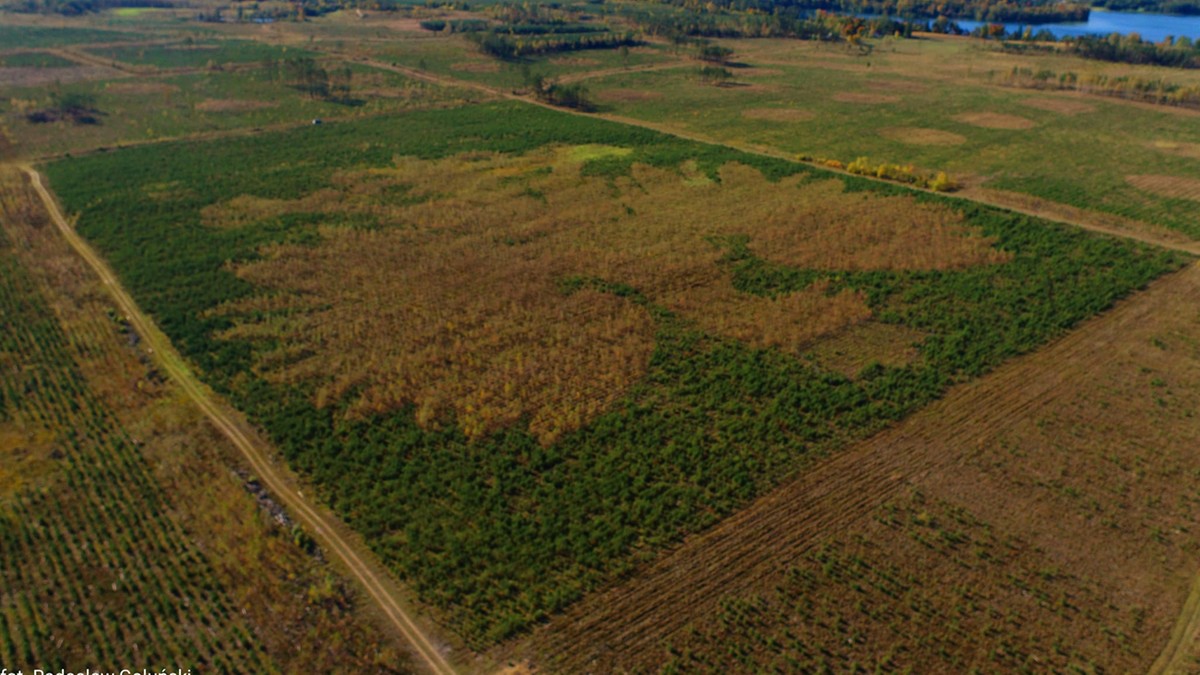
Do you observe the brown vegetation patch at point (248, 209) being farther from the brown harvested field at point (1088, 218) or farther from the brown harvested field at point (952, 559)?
the brown harvested field at point (1088, 218)

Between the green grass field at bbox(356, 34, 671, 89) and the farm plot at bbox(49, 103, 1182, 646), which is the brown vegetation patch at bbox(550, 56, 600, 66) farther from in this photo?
the farm plot at bbox(49, 103, 1182, 646)

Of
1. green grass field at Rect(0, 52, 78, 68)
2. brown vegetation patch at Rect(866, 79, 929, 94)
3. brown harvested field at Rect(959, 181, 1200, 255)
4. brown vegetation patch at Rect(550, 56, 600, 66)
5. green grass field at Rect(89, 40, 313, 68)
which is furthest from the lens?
brown vegetation patch at Rect(550, 56, 600, 66)

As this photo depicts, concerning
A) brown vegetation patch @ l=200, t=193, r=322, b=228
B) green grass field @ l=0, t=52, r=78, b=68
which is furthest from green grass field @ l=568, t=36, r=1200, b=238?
green grass field @ l=0, t=52, r=78, b=68

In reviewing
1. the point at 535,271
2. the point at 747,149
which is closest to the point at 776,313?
the point at 535,271

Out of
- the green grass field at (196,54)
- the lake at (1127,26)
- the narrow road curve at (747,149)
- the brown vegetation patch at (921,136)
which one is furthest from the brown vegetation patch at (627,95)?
the lake at (1127,26)

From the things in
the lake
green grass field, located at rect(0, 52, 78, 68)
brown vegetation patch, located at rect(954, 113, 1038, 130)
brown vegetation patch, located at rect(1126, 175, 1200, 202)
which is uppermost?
the lake
